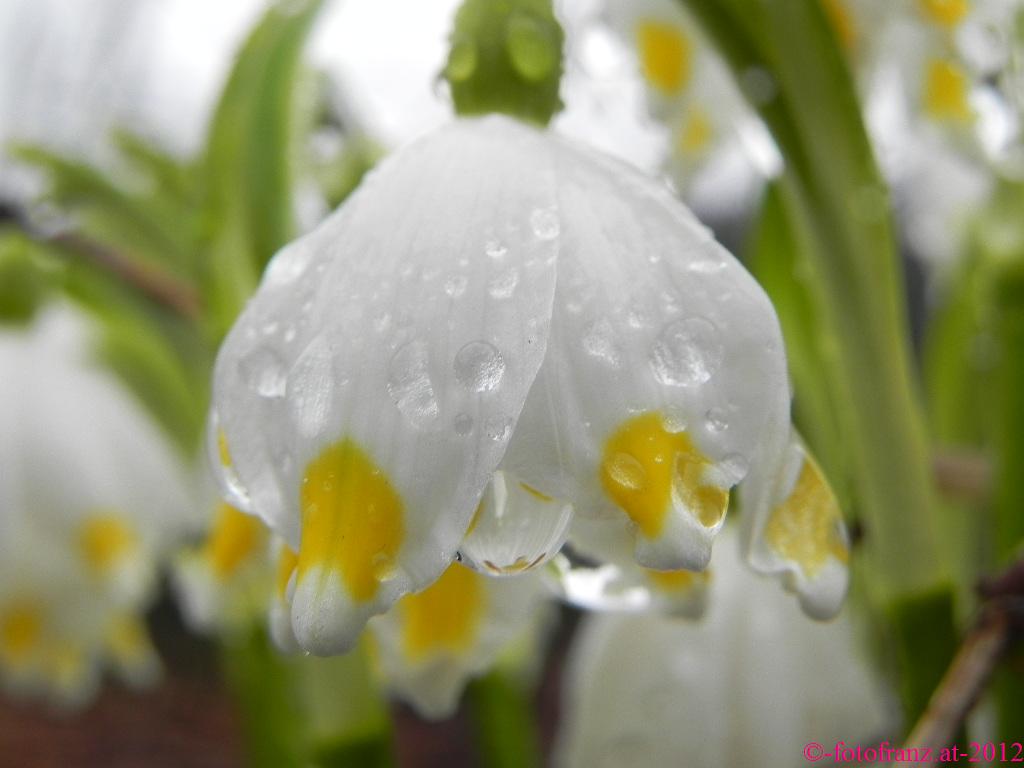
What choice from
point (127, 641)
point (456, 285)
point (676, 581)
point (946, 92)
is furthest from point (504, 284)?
point (127, 641)

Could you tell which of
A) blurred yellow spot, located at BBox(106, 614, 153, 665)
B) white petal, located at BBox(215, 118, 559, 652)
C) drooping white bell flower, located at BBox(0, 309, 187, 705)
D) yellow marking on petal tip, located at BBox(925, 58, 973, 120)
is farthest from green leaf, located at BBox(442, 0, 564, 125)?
blurred yellow spot, located at BBox(106, 614, 153, 665)

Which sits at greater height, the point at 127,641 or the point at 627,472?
the point at 627,472

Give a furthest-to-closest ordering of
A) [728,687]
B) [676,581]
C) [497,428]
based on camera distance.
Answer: [728,687]
[676,581]
[497,428]

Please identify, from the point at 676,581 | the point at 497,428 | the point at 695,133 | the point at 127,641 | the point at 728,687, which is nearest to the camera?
the point at 497,428

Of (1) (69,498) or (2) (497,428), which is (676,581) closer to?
(2) (497,428)

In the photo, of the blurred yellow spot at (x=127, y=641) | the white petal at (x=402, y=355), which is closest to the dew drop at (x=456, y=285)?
the white petal at (x=402, y=355)

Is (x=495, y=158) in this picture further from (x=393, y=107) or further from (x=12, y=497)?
(x=393, y=107)

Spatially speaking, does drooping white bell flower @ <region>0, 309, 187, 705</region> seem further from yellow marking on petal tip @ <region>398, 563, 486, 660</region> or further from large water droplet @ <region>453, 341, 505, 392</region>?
large water droplet @ <region>453, 341, 505, 392</region>

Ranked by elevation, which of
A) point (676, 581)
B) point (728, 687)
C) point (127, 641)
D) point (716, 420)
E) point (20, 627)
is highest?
point (716, 420)
